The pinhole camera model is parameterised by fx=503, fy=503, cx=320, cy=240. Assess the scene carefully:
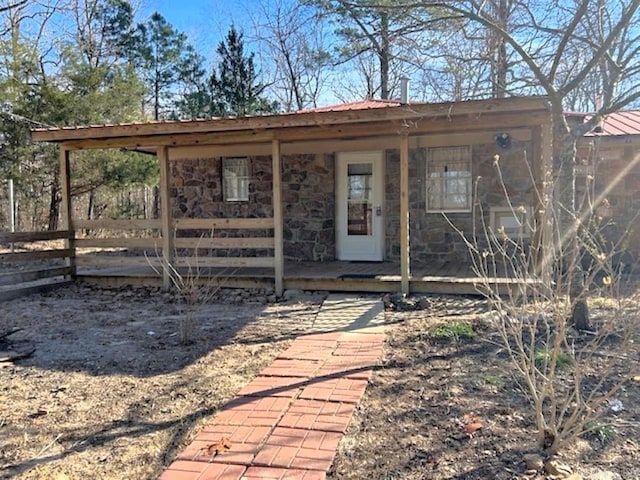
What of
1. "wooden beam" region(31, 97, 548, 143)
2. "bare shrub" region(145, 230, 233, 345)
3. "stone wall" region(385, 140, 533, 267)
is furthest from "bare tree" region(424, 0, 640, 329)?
"bare shrub" region(145, 230, 233, 345)

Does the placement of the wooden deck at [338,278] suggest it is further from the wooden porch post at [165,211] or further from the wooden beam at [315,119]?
the wooden beam at [315,119]

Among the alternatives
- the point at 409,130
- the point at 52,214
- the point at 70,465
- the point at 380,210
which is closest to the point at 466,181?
the point at 380,210

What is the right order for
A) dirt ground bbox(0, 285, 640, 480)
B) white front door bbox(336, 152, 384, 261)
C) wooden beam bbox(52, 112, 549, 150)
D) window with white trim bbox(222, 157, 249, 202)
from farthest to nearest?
window with white trim bbox(222, 157, 249, 202) < white front door bbox(336, 152, 384, 261) < wooden beam bbox(52, 112, 549, 150) < dirt ground bbox(0, 285, 640, 480)

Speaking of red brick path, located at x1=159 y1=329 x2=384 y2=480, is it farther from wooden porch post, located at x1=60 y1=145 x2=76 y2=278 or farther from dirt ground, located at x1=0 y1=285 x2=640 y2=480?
wooden porch post, located at x1=60 y1=145 x2=76 y2=278

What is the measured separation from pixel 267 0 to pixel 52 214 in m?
8.07

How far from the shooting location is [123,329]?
17.6 feet

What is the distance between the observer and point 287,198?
365 inches

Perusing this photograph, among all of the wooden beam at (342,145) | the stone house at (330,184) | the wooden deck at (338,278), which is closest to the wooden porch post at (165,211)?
the stone house at (330,184)

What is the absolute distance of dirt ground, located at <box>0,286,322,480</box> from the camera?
2.73 meters

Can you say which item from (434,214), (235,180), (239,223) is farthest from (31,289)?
(434,214)

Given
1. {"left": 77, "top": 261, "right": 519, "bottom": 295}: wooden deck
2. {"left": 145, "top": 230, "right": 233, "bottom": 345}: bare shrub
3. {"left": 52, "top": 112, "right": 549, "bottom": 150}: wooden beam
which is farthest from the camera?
{"left": 77, "top": 261, "right": 519, "bottom": 295}: wooden deck

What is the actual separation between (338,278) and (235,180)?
3.78 metres

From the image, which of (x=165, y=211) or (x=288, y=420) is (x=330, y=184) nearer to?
(x=165, y=211)

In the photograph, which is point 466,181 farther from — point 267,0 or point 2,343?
point 2,343
